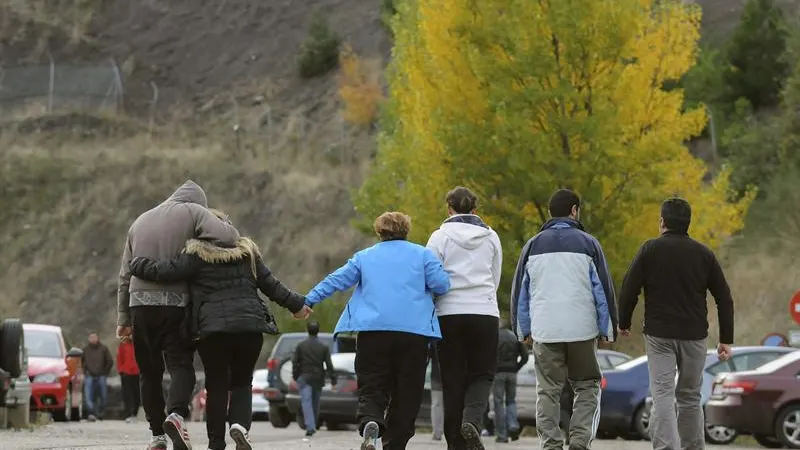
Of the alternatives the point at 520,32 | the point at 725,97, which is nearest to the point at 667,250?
A: the point at 520,32

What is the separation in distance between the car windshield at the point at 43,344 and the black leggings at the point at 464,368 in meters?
19.2

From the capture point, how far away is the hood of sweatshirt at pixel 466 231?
1413 cm

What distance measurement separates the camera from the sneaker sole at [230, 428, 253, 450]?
12798 mm

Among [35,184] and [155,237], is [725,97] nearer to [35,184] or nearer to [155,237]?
[35,184]

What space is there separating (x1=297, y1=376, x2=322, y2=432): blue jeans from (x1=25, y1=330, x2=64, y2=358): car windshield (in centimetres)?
599

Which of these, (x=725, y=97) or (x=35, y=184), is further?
(x=35, y=184)

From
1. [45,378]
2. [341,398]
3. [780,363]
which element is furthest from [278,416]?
Answer: [780,363]

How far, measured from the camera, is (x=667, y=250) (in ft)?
45.5

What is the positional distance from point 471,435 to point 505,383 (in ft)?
37.6

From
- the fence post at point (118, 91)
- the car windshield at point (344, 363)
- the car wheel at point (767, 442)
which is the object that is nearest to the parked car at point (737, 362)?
the car wheel at point (767, 442)

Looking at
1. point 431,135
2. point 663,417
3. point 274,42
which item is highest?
point 274,42

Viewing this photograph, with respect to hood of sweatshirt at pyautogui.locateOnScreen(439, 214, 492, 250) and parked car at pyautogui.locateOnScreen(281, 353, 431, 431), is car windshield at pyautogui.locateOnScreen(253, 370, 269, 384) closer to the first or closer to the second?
parked car at pyautogui.locateOnScreen(281, 353, 431, 431)

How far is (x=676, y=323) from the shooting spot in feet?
44.8

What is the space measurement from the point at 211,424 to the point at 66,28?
94.8m
